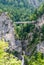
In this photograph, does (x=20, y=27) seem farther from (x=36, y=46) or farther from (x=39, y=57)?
(x=39, y=57)

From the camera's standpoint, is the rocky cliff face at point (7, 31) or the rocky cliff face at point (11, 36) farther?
the rocky cliff face at point (11, 36)

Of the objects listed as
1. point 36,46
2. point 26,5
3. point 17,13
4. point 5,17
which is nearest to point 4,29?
point 5,17

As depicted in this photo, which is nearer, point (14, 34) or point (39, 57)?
point (39, 57)

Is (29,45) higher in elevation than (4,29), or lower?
lower

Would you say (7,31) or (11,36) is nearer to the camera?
(7,31)

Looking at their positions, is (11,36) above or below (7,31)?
below

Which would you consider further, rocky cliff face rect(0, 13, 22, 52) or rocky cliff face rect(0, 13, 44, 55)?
rocky cliff face rect(0, 13, 44, 55)

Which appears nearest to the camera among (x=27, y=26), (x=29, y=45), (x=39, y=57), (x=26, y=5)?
(x=39, y=57)

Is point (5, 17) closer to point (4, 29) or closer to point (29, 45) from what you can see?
point (4, 29)

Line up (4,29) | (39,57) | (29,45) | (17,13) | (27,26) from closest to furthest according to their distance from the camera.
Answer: (39,57)
(4,29)
(29,45)
(27,26)
(17,13)
